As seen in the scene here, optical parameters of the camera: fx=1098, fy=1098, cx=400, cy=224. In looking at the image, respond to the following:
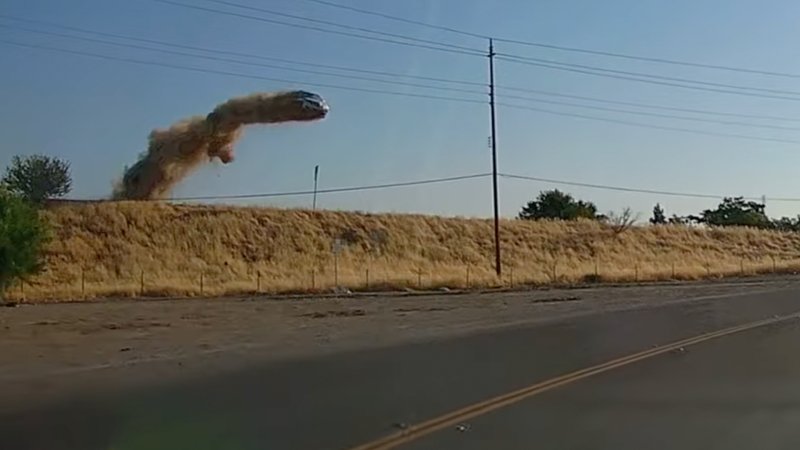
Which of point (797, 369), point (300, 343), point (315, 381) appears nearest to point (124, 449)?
point (315, 381)

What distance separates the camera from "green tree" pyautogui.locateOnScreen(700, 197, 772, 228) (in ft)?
463

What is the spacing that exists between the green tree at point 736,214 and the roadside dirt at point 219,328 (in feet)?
307

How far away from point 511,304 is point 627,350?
20.6m

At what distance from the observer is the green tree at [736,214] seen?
14126cm

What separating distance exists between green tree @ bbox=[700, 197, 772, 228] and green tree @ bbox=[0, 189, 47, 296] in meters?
111

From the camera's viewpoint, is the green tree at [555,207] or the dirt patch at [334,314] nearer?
the dirt patch at [334,314]

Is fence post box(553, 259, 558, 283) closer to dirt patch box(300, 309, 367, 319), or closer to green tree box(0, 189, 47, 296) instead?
dirt patch box(300, 309, 367, 319)

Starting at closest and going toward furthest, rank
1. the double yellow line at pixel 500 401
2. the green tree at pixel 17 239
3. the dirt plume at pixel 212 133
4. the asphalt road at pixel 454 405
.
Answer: the double yellow line at pixel 500 401, the asphalt road at pixel 454 405, the green tree at pixel 17 239, the dirt plume at pixel 212 133

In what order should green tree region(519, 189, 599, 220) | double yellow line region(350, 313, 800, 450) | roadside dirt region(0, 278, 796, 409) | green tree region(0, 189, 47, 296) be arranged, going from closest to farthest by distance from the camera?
double yellow line region(350, 313, 800, 450)
roadside dirt region(0, 278, 796, 409)
green tree region(0, 189, 47, 296)
green tree region(519, 189, 599, 220)

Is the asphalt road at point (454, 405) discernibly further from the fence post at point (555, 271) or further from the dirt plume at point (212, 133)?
the fence post at point (555, 271)

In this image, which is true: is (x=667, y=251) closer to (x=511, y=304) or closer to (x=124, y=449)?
(x=511, y=304)

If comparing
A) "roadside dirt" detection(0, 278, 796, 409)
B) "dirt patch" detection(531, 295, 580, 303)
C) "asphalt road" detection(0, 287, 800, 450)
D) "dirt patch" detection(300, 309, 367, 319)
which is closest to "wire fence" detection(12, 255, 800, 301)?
"roadside dirt" detection(0, 278, 796, 409)

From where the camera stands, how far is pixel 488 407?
12.7 m

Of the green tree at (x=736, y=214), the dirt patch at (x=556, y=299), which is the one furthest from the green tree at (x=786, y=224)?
the dirt patch at (x=556, y=299)
